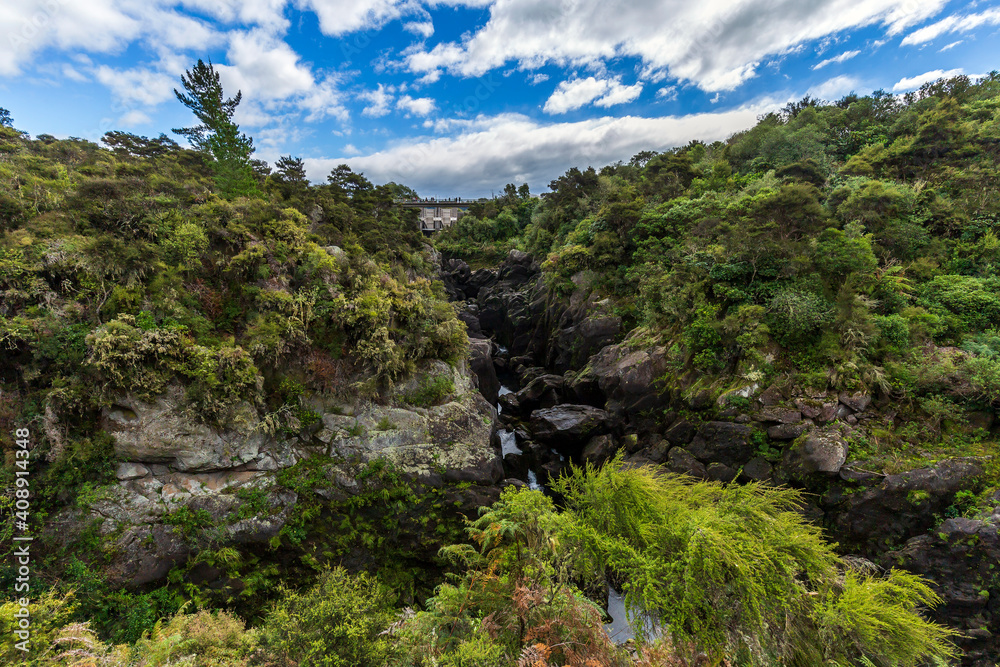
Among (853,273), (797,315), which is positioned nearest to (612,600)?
(797,315)

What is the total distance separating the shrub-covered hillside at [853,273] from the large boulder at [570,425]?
15.7 ft

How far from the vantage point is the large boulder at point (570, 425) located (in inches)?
731

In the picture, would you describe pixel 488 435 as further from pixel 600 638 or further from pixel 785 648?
pixel 785 648

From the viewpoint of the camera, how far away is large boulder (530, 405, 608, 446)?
61.0 ft

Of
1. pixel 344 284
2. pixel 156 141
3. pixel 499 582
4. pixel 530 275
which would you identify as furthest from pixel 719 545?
pixel 156 141

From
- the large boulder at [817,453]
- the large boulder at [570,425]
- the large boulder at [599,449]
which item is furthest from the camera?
the large boulder at [570,425]

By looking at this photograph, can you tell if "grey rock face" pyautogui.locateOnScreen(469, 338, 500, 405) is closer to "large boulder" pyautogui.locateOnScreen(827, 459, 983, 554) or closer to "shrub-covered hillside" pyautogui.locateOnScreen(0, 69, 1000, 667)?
"shrub-covered hillside" pyautogui.locateOnScreen(0, 69, 1000, 667)

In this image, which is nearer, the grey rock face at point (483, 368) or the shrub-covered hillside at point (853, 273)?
the shrub-covered hillside at point (853, 273)

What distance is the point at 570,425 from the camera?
18.8 meters

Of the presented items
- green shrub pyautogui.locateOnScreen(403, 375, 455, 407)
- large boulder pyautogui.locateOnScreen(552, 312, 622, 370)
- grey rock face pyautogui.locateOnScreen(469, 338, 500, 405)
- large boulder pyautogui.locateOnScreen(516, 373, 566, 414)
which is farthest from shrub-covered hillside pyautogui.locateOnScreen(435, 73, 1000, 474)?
green shrub pyautogui.locateOnScreen(403, 375, 455, 407)

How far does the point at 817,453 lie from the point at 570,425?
9900 mm

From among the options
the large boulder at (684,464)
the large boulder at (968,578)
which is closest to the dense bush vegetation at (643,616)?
the large boulder at (968,578)

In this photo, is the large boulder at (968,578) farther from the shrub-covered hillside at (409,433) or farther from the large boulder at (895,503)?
the large boulder at (895,503)

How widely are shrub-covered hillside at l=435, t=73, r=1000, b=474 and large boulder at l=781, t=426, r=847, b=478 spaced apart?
701 millimetres
